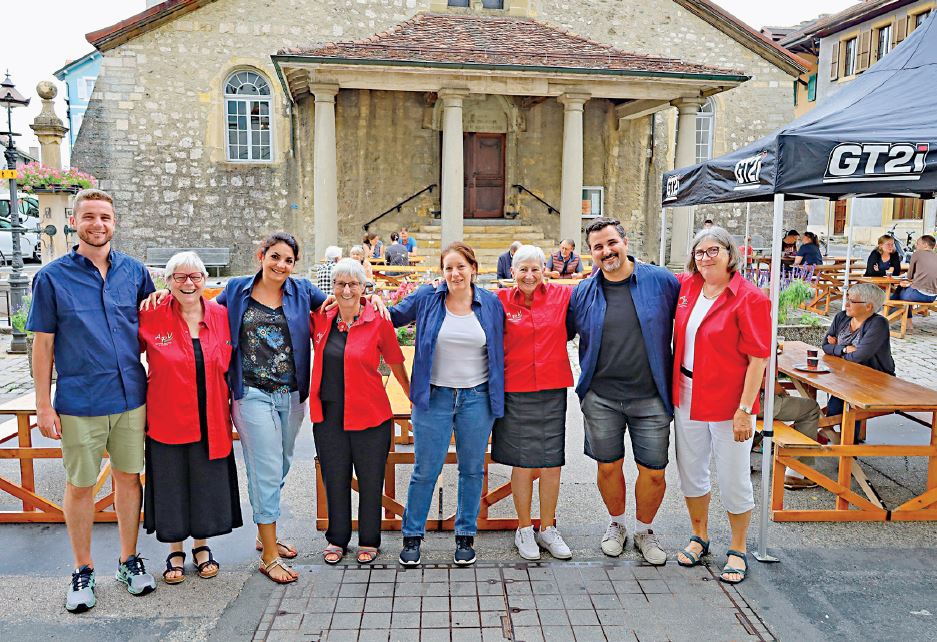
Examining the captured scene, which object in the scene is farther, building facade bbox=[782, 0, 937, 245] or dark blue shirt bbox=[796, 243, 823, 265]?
building facade bbox=[782, 0, 937, 245]

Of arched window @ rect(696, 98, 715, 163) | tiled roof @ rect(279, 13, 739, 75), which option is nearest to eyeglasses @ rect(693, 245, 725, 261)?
tiled roof @ rect(279, 13, 739, 75)

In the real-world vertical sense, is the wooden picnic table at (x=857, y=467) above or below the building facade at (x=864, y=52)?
below

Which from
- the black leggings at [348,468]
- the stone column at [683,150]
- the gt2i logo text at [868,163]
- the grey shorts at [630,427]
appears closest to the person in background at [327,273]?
the black leggings at [348,468]

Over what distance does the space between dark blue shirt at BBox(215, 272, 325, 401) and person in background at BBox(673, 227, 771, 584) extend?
1965mm

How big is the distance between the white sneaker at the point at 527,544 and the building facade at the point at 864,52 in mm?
29028

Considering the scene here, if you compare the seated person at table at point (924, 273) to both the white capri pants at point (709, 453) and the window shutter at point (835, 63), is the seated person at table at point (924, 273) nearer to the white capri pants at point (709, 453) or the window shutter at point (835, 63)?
the white capri pants at point (709, 453)

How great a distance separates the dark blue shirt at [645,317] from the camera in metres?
3.92

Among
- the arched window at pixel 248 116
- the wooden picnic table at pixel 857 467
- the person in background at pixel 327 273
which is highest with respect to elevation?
the arched window at pixel 248 116

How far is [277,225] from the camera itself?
18.7 metres

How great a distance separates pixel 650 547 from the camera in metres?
4.10

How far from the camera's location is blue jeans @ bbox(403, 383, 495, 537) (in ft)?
12.9

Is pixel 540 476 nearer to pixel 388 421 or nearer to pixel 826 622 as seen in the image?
pixel 388 421

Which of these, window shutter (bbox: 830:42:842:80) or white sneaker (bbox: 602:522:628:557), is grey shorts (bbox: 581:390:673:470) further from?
window shutter (bbox: 830:42:842:80)

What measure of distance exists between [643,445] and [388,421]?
1373mm
